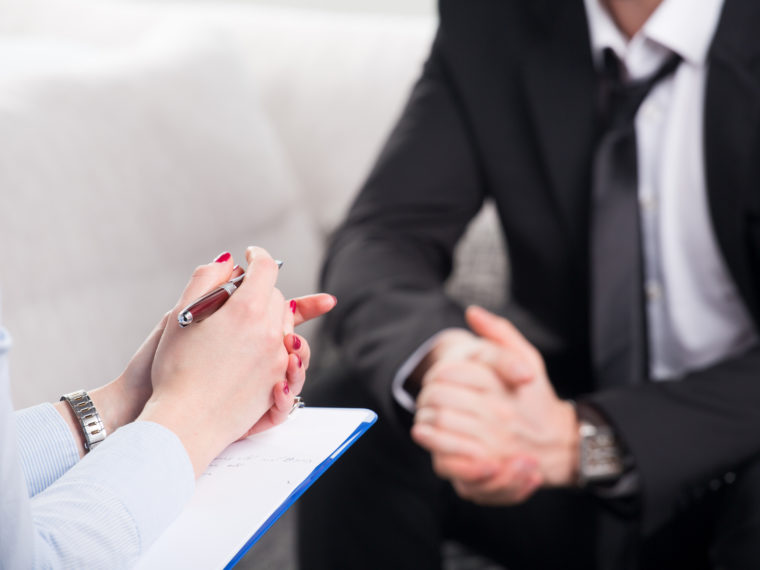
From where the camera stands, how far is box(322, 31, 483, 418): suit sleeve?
81 centimetres

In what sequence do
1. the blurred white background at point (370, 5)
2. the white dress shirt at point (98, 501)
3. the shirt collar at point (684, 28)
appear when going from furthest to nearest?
1. the blurred white background at point (370, 5)
2. the shirt collar at point (684, 28)
3. the white dress shirt at point (98, 501)

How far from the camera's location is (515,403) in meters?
0.71

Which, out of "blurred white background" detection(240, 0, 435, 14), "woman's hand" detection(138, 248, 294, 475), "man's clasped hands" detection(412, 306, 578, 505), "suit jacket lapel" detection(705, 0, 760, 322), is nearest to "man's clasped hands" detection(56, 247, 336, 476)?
"woman's hand" detection(138, 248, 294, 475)

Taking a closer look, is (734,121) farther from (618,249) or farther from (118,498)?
(118,498)

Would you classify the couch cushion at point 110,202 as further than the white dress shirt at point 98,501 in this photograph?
Yes

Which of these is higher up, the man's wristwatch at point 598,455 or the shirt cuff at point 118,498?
the shirt cuff at point 118,498

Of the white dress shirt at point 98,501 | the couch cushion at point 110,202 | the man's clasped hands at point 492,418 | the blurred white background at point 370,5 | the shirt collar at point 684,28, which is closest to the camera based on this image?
the white dress shirt at point 98,501

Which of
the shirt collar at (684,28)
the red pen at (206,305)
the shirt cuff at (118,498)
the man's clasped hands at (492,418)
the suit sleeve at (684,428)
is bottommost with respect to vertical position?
the suit sleeve at (684,428)

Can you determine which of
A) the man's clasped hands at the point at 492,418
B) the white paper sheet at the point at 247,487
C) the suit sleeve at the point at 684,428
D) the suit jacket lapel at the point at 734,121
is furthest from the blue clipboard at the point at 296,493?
the suit jacket lapel at the point at 734,121

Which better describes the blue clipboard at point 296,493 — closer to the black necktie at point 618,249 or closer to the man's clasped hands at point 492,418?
the man's clasped hands at point 492,418

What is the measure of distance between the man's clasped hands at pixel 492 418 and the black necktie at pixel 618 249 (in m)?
0.12

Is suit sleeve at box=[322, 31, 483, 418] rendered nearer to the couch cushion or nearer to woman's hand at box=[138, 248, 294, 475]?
the couch cushion

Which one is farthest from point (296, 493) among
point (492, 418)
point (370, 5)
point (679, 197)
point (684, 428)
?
point (370, 5)

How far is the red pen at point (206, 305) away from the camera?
290 mm
